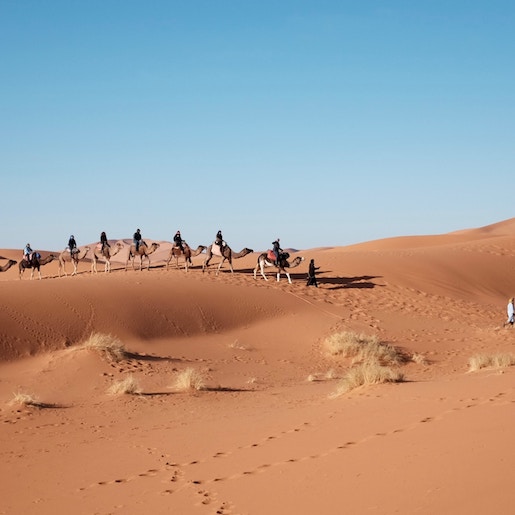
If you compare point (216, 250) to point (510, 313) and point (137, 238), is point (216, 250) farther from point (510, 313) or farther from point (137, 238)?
point (510, 313)

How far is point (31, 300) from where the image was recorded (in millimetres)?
24109

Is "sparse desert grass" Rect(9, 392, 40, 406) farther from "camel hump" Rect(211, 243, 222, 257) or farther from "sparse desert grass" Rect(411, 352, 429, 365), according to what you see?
"camel hump" Rect(211, 243, 222, 257)

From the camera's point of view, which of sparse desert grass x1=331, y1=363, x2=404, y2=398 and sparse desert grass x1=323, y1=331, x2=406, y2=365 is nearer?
sparse desert grass x1=331, y1=363, x2=404, y2=398

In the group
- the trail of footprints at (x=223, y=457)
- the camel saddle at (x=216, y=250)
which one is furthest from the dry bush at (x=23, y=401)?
the camel saddle at (x=216, y=250)

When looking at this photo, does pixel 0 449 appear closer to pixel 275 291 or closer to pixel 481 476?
pixel 481 476

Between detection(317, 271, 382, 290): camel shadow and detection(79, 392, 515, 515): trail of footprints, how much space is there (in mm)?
22872

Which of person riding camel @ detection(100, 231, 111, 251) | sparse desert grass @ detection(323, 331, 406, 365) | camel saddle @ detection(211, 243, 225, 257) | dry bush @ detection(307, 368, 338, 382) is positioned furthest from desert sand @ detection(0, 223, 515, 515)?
person riding camel @ detection(100, 231, 111, 251)

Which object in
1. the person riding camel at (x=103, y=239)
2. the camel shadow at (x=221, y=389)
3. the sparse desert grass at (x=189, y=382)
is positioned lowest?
the camel shadow at (x=221, y=389)

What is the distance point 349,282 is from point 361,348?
39.4 feet

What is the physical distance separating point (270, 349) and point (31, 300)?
845cm

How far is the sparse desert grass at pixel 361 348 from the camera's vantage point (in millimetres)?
22156

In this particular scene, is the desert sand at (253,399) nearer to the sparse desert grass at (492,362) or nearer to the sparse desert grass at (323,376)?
the sparse desert grass at (323,376)

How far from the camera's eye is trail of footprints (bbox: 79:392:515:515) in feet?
25.7

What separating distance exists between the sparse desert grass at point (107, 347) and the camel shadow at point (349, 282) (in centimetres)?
1455
